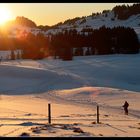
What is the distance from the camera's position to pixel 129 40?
10725 centimetres

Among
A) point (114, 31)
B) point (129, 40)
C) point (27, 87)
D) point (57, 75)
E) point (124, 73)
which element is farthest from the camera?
point (114, 31)

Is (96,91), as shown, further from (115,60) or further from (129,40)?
(129,40)

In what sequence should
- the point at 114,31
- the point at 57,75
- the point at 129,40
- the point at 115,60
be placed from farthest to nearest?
the point at 114,31
the point at 129,40
the point at 115,60
the point at 57,75

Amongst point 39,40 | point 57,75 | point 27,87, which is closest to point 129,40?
point 39,40

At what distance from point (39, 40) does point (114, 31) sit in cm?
2360

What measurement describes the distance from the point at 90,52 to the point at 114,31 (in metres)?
8.73

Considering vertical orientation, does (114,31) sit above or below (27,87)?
above

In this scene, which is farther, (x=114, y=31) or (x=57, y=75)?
(x=114, y=31)

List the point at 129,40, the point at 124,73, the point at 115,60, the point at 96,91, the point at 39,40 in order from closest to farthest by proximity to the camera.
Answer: the point at 96,91
the point at 124,73
the point at 115,60
the point at 129,40
the point at 39,40

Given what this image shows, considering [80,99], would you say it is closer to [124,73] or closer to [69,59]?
[124,73]

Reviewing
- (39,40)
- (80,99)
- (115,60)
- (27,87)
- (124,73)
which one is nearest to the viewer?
(80,99)

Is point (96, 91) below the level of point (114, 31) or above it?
below

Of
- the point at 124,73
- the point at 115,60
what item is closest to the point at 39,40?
the point at 115,60

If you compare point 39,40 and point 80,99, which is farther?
point 39,40
